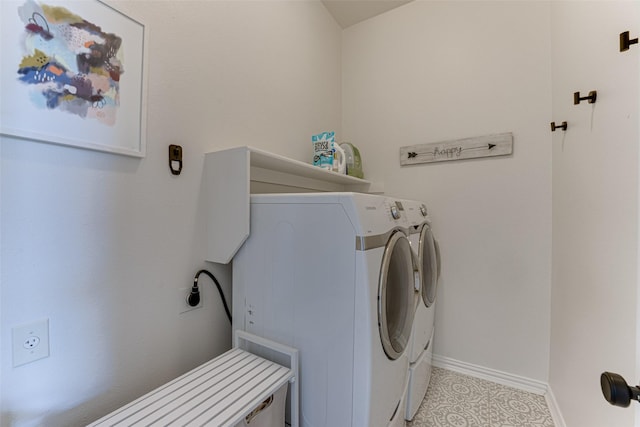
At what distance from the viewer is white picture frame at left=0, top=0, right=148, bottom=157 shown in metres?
0.80

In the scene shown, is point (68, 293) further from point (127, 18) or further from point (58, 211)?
point (127, 18)

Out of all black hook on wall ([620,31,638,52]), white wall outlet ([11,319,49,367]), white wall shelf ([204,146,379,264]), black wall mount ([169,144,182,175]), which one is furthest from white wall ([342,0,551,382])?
white wall outlet ([11,319,49,367])

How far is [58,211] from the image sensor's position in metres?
0.89

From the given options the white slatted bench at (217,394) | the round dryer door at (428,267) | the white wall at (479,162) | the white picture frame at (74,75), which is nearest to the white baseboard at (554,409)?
the white wall at (479,162)

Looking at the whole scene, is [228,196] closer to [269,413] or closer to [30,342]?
[30,342]

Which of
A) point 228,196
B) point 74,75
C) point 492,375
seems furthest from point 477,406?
point 74,75

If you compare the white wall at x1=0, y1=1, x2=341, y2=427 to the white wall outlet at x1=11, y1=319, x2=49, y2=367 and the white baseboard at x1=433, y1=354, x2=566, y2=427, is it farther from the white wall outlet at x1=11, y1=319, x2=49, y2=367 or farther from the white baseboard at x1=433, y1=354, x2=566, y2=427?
the white baseboard at x1=433, y1=354, x2=566, y2=427

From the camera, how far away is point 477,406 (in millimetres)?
1693

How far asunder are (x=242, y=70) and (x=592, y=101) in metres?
1.72

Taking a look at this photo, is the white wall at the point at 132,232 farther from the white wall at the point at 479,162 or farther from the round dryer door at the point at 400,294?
the white wall at the point at 479,162

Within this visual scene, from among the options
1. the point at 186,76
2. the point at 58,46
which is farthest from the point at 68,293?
the point at 186,76

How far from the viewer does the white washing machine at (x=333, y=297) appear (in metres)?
1.01

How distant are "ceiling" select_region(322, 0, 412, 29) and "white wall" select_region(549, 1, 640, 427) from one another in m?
1.27

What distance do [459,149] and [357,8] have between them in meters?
1.59
